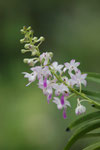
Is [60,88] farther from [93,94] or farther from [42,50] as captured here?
[42,50]

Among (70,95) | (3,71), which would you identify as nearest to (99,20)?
(3,71)

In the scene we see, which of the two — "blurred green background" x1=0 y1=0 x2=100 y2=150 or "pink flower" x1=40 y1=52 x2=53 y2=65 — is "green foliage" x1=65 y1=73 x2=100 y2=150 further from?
"blurred green background" x1=0 y1=0 x2=100 y2=150

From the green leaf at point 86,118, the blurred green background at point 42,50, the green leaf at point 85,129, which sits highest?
the blurred green background at point 42,50

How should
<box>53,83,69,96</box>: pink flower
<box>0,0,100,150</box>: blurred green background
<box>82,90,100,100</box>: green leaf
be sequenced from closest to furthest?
<box>53,83,69,96</box>: pink flower → <box>82,90,100,100</box>: green leaf → <box>0,0,100,150</box>: blurred green background

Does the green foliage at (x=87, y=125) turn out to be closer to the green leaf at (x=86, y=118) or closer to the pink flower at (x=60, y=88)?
the green leaf at (x=86, y=118)

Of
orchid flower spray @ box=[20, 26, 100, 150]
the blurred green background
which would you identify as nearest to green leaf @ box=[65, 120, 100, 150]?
orchid flower spray @ box=[20, 26, 100, 150]

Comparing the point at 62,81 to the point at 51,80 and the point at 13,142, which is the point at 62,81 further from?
the point at 13,142

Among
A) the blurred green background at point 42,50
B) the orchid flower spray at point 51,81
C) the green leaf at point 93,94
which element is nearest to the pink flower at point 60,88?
the orchid flower spray at point 51,81

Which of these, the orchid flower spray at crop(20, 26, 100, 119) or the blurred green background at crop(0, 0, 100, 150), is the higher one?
the blurred green background at crop(0, 0, 100, 150)
